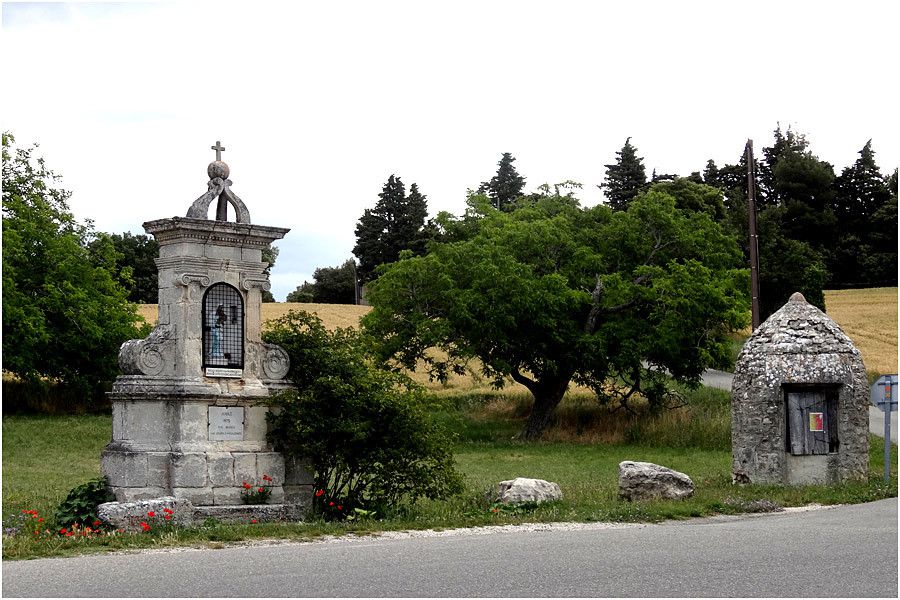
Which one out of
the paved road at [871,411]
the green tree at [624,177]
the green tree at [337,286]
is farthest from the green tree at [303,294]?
the paved road at [871,411]

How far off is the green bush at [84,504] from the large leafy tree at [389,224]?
69.7 m

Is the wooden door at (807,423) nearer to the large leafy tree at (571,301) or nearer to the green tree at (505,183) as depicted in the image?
the large leafy tree at (571,301)

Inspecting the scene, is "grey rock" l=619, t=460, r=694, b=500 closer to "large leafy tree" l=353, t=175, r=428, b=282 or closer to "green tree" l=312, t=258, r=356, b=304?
"large leafy tree" l=353, t=175, r=428, b=282

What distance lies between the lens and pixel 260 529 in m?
13.8

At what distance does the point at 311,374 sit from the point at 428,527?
3115 mm

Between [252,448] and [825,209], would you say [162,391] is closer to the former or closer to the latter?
[252,448]

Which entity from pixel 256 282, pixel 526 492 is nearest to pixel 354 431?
pixel 256 282

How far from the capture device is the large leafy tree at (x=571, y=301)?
120ft

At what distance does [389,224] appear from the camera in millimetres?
86938

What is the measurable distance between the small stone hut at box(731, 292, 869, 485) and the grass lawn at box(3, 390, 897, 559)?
600mm

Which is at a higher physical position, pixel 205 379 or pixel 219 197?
pixel 219 197

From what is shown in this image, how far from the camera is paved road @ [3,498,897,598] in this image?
966cm

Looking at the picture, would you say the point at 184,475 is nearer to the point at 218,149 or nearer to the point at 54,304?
the point at 218,149

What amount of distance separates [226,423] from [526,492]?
4385 millimetres
